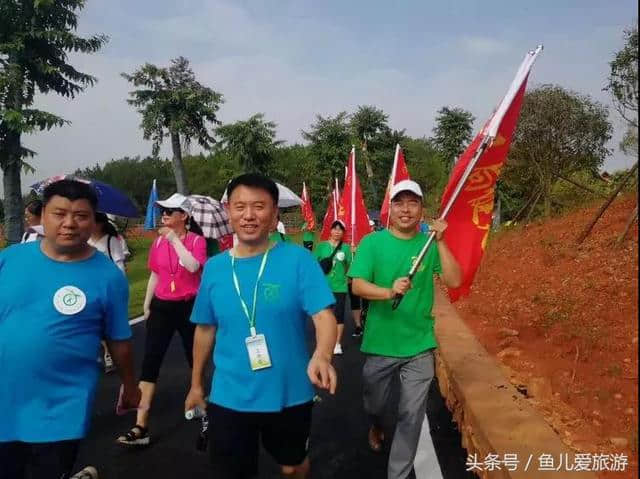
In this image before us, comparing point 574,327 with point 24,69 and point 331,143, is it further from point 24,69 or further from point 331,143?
point 331,143

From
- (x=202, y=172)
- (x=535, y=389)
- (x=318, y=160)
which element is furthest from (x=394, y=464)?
(x=202, y=172)

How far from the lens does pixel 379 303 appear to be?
3.57 metres

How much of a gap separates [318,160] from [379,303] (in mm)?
44133

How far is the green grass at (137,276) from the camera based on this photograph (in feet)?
35.5

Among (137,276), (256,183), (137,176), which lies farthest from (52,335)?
(137,176)

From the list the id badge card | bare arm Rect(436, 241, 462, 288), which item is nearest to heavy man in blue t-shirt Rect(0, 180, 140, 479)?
the id badge card

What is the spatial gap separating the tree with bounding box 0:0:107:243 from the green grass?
152 inches

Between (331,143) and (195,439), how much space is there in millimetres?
43597

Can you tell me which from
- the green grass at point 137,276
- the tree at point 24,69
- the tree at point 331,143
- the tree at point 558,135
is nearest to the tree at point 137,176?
the tree at point 331,143

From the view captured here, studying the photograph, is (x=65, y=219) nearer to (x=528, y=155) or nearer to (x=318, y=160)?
(x=528, y=155)

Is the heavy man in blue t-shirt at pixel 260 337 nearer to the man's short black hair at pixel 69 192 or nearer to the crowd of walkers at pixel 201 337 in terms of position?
the crowd of walkers at pixel 201 337

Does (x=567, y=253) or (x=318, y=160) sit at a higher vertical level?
(x=318, y=160)

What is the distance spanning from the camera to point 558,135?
14047 millimetres

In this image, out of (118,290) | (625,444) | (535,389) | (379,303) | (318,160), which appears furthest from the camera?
(318,160)
